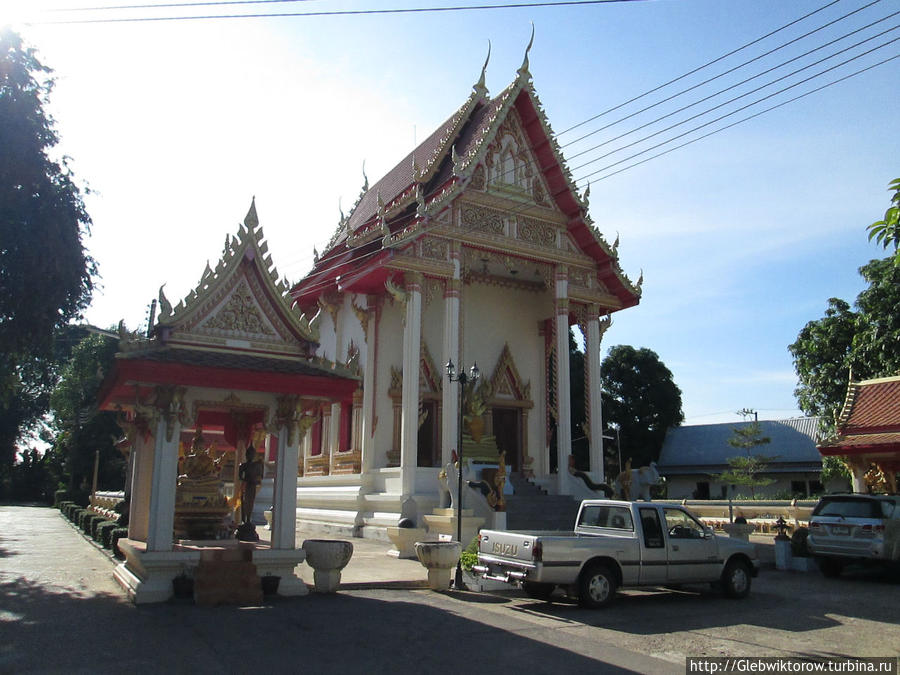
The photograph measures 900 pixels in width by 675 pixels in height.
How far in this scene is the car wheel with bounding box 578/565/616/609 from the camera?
8922 millimetres

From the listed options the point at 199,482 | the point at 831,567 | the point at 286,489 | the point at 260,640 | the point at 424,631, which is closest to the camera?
the point at 260,640

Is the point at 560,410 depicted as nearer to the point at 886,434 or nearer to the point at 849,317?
the point at 886,434

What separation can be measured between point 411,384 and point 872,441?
399 inches

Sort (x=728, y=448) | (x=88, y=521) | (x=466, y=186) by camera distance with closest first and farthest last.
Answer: (x=466, y=186) < (x=88, y=521) < (x=728, y=448)

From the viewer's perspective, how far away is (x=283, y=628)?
7281 mm

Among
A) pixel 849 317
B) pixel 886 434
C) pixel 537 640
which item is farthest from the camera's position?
pixel 849 317

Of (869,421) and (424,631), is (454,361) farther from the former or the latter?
(424,631)

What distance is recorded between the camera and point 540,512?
54.9ft

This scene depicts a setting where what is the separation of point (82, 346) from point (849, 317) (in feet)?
128

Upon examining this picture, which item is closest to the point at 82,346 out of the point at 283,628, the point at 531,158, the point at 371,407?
the point at 371,407

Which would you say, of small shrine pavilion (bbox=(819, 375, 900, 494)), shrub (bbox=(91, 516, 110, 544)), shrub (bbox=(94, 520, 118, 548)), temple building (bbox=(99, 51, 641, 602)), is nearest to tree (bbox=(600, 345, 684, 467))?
temple building (bbox=(99, 51, 641, 602))

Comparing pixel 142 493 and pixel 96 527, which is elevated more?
pixel 142 493

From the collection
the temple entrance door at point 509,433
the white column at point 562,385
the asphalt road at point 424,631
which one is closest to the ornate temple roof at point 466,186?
the white column at point 562,385

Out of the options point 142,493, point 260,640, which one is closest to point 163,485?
point 142,493
